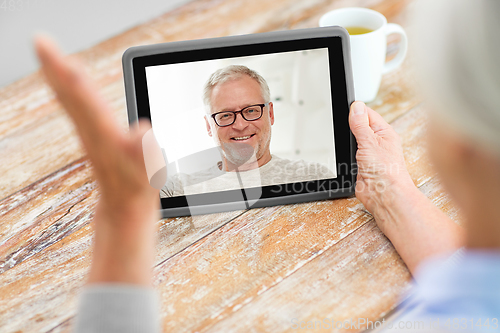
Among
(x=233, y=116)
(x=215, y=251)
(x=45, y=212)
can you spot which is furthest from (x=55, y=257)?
(x=233, y=116)

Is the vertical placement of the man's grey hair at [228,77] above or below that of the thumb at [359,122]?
above

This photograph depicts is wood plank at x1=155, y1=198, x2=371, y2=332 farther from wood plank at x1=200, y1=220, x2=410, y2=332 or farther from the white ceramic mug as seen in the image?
the white ceramic mug

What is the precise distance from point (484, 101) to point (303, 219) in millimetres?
363

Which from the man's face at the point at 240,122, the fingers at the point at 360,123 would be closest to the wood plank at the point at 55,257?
the man's face at the point at 240,122

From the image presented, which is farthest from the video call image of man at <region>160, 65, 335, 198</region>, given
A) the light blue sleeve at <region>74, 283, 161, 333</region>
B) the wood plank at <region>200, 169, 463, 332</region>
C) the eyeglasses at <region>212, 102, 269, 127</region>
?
the light blue sleeve at <region>74, 283, 161, 333</region>

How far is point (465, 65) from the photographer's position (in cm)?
33

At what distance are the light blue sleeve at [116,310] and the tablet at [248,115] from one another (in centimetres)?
26

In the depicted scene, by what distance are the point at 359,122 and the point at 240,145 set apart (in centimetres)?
20

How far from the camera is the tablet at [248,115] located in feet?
2.05

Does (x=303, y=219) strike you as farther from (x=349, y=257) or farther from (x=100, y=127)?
(x=100, y=127)

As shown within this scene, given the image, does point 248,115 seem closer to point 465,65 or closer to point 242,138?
point 242,138

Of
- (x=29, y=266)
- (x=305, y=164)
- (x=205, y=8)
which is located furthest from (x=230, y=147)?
(x=205, y=8)

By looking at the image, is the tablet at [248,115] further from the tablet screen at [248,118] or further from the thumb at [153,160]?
the thumb at [153,160]

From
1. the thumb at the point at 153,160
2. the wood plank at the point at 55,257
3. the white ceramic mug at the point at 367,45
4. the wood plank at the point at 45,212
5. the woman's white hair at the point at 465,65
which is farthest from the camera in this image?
the white ceramic mug at the point at 367,45
